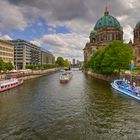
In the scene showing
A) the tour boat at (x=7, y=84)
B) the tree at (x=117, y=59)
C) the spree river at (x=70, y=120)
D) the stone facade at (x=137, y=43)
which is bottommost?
the spree river at (x=70, y=120)

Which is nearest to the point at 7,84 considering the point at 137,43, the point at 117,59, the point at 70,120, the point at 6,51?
the point at 70,120

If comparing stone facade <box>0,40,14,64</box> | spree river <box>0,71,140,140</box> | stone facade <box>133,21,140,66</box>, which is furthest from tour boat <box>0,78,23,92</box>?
stone facade <box>133,21,140,66</box>

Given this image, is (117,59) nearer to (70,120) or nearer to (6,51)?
(70,120)

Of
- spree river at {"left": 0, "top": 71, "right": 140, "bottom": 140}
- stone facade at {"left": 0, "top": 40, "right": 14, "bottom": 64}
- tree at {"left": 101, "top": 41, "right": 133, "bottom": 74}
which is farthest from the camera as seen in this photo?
stone facade at {"left": 0, "top": 40, "right": 14, "bottom": 64}

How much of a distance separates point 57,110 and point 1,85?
30.9 metres

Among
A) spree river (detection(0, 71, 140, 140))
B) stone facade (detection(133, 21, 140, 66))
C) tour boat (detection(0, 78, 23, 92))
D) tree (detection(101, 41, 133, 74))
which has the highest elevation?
stone facade (detection(133, 21, 140, 66))

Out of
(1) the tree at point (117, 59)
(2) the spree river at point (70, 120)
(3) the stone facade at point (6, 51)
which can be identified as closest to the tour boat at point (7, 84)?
(2) the spree river at point (70, 120)

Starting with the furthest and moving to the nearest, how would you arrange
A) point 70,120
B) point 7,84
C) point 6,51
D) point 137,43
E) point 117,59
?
1. point 137,43
2. point 6,51
3. point 117,59
4. point 7,84
5. point 70,120

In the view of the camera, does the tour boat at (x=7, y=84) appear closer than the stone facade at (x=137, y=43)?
Yes

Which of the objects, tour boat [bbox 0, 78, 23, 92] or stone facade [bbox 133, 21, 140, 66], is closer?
tour boat [bbox 0, 78, 23, 92]

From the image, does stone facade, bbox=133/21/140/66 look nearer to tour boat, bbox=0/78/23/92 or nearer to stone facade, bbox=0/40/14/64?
stone facade, bbox=0/40/14/64

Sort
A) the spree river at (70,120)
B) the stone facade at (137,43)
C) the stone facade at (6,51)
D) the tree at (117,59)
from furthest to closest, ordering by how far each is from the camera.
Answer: the stone facade at (137,43)
the stone facade at (6,51)
the tree at (117,59)
the spree river at (70,120)

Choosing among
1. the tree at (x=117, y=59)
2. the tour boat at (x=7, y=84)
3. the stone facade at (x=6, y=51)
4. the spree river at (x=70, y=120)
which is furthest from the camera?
the stone facade at (x=6, y=51)

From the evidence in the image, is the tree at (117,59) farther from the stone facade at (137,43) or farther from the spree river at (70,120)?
the stone facade at (137,43)
